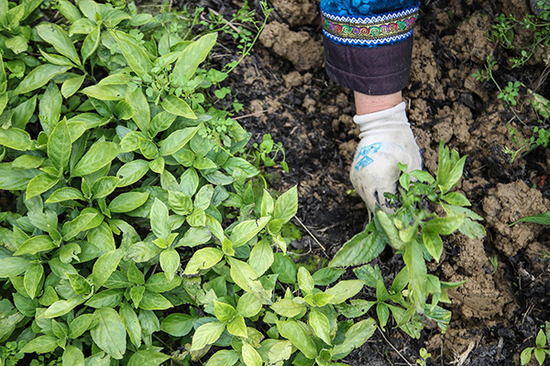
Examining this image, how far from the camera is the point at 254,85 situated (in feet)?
8.27

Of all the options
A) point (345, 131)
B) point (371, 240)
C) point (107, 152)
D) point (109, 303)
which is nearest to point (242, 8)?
point (345, 131)

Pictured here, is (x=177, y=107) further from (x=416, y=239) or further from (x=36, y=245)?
(x=416, y=239)

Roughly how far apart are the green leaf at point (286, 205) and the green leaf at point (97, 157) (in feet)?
2.42

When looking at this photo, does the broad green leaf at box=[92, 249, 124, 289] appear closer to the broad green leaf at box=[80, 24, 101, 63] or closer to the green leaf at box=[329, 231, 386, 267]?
the green leaf at box=[329, 231, 386, 267]

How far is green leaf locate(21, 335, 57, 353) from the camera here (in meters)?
1.76

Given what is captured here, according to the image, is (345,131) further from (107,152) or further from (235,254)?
(107,152)

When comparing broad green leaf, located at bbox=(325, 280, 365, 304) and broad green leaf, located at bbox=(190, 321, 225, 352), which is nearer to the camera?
broad green leaf, located at bbox=(190, 321, 225, 352)

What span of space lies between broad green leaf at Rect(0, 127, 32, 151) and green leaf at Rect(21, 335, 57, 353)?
0.82 metres

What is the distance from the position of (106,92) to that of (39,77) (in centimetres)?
39

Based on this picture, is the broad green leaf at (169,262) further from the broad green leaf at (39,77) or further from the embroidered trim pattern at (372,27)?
the embroidered trim pattern at (372,27)

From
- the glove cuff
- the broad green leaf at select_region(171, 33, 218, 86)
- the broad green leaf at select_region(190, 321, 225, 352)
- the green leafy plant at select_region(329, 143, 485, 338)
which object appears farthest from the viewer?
the glove cuff

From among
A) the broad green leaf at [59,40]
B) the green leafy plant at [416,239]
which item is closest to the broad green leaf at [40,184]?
the broad green leaf at [59,40]

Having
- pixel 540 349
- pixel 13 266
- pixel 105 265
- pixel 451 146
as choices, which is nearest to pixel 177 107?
pixel 105 265

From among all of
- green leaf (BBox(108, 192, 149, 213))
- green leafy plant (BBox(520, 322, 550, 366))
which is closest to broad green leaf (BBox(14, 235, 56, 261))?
green leaf (BBox(108, 192, 149, 213))
